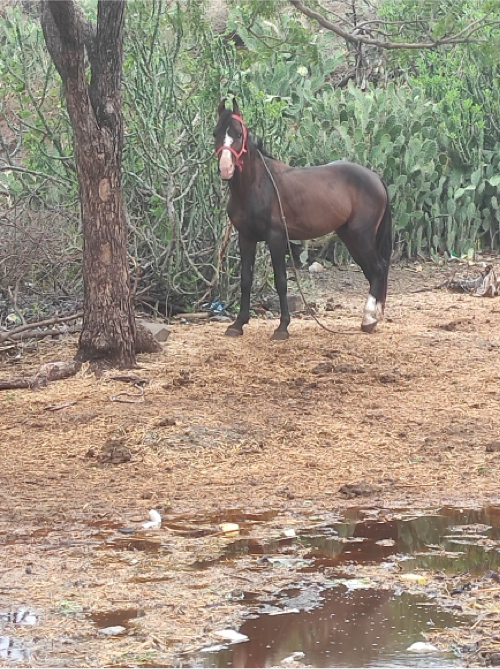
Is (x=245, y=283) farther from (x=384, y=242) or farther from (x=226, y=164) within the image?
(x=384, y=242)

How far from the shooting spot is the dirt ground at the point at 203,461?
3.88 metres

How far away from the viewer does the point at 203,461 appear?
5957 millimetres

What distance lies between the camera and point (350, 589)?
4.01 metres

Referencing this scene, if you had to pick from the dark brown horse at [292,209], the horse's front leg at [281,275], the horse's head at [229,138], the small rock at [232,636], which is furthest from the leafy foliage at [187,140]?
the small rock at [232,636]

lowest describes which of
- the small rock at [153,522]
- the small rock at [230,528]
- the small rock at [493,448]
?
the small rock at [230,528]

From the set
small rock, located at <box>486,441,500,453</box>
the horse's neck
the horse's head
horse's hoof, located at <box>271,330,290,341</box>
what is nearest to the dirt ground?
small rock, located at <box>486,441,500,453</box>

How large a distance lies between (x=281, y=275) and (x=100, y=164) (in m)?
2.16

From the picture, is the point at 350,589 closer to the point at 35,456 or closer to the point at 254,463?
the point at 254,463

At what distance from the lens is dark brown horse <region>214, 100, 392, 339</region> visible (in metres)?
8.97

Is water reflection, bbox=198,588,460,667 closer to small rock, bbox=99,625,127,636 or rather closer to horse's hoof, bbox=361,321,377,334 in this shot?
small rock, bbox=99,625,127,636

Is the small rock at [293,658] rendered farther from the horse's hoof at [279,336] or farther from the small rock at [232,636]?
the horse's hoof at [279,336]

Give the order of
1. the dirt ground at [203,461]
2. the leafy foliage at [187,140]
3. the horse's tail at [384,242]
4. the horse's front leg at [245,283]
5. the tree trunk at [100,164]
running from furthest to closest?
the leafy foliage at [187,140]
the horse's tail at [384,242]
the horse's front leg at [245,283]
the tree trunk at [100,164]
the dirt ground at [203,461]

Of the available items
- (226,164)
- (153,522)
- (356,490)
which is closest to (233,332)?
(226,164)

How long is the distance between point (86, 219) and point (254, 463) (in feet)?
9.25
